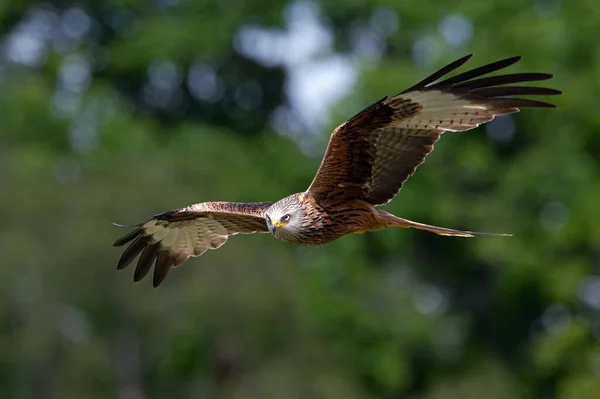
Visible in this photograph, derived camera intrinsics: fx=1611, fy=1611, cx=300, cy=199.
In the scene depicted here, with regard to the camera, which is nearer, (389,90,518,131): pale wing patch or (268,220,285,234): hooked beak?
(389,90,518,131): pale wing patch

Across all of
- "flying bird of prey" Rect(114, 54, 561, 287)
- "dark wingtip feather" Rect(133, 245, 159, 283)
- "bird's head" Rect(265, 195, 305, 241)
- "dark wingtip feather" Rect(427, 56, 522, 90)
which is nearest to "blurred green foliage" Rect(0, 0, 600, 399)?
"dark wingtip feather" Rect(133, 245, 159, 283)

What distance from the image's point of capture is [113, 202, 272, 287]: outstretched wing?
14.2 meters

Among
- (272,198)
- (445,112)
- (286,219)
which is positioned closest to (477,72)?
(445,112)

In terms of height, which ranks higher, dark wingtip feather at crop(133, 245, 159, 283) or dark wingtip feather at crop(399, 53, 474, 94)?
dark wingtip feather at crop(399, 53, 474, 94)

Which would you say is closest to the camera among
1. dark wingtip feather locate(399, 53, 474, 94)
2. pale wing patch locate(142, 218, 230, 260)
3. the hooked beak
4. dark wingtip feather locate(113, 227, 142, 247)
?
dark wingtip feather locate(399, 53, 474, 94)

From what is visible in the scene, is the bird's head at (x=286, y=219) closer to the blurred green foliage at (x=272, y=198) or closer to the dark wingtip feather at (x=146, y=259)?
the dark wingtip feather at (x=146, y=259)

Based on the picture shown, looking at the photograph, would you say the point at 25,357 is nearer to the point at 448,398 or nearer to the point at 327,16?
the point at 448,398

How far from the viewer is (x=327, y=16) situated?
43.0 m

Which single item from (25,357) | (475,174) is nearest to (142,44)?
(475,174)

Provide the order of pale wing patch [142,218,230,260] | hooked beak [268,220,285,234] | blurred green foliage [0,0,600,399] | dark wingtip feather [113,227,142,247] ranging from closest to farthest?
hooked beak [268,220,285,234]
dark wingtip feather [113,227,142,247]
pale wing patch [142,218,230,260]
blurred green foliage [0,0,600,399]

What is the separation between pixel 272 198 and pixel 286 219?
80.6 ft

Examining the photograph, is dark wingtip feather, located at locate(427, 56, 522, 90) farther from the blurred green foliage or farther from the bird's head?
the blurred green foliage

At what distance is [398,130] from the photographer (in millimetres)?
12508

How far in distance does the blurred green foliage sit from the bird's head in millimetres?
15634
